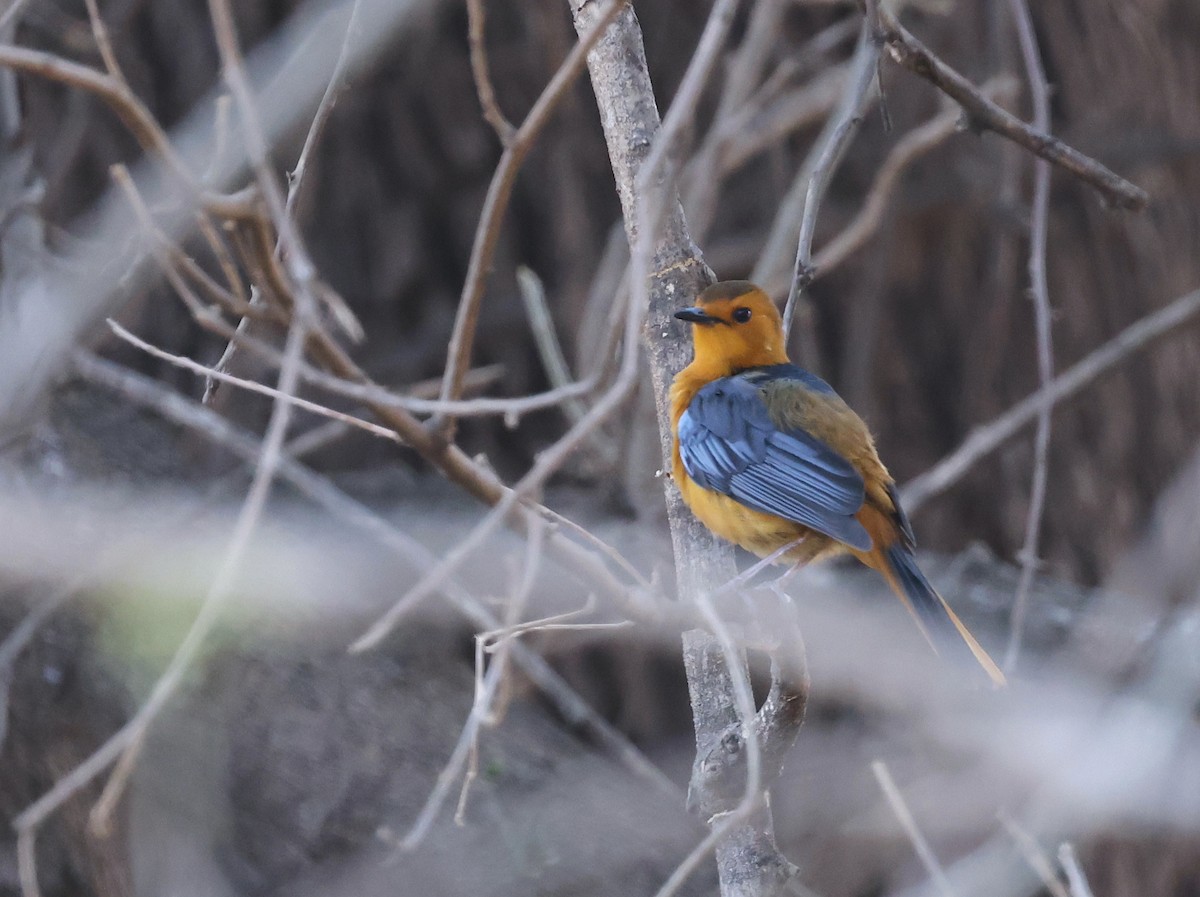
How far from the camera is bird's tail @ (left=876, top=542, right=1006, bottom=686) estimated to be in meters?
2.84

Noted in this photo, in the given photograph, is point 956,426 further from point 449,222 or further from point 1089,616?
point 449,222

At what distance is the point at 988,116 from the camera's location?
8.26 ft

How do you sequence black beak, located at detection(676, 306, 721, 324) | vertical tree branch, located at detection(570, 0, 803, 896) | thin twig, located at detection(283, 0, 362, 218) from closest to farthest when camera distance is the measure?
thin twig, located at detection(283, 0, 362, 218), vertical tree branch, located at detection(570, 0, 803, 896), black beak, located at detection(676, 306, 721, 324)

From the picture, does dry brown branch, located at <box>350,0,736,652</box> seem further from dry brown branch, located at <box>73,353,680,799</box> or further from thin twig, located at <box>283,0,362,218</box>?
dry brown branch, located at <box>73,353,680,799</box>

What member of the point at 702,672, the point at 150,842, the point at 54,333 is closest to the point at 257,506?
the point at 702,672

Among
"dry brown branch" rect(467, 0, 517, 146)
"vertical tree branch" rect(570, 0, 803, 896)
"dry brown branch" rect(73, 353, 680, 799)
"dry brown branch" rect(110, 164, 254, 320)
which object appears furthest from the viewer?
"dry brown branch" rect(73, 353, 680, 799)

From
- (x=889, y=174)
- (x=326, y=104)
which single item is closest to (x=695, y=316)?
(x=326, y=104)

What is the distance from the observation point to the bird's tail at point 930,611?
2.84 meters

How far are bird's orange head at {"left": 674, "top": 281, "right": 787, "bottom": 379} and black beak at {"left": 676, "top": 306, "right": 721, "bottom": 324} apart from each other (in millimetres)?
16

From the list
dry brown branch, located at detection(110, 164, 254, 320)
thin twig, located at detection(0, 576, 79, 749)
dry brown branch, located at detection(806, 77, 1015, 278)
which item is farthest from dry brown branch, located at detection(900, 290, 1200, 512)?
dry brown branch, located at detection(110, 164, 254, 320)

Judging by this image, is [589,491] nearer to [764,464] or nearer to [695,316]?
[764,464]

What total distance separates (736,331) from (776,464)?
0.39 meters

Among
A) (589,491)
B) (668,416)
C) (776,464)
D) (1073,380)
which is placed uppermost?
(668,416)

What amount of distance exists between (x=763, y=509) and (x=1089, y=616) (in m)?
1.61
